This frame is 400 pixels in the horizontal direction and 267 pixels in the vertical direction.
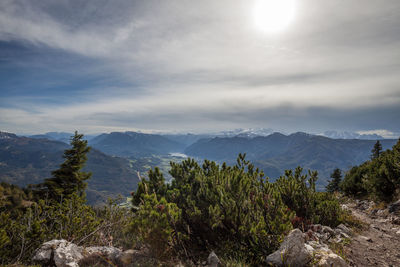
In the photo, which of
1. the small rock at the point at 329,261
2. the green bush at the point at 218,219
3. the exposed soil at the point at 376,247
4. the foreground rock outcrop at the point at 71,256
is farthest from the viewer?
the exposed soil at the point at 376,247

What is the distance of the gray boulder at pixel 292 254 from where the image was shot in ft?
14.2

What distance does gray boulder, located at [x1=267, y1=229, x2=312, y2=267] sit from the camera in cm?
432

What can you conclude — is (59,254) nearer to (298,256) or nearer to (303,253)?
(298,256)

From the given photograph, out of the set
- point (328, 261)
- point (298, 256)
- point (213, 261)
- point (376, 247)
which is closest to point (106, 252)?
point (213, 261)

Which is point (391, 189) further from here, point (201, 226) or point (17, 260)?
point (17, 260)

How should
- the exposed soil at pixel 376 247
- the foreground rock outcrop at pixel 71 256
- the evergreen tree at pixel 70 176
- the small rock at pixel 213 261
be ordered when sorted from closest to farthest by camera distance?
the foreground rock outcrop at pixel 71 256
the small rock at pixel 213 261
the exposed soil at pixel 376 247
the evergreen tree at pixel 70 176

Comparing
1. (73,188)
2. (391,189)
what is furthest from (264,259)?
(73,188)

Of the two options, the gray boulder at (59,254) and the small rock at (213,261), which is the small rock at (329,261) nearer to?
the small rock at (213,261)

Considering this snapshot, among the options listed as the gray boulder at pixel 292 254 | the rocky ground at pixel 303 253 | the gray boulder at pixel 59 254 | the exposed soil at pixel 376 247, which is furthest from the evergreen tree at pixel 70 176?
the exposed soil at pixel 376 247

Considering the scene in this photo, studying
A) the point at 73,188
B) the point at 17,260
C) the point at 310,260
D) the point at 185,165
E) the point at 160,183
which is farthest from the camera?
the point at 73,188

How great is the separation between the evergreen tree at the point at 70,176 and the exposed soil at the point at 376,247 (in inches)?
1251

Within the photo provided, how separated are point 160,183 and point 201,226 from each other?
2.45m

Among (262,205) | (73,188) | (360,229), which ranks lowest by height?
(73,188)

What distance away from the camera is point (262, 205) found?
18.1 ft
